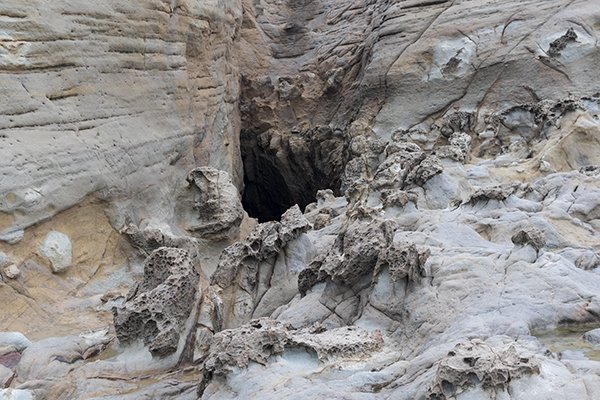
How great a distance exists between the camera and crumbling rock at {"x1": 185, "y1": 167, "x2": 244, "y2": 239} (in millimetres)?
10992

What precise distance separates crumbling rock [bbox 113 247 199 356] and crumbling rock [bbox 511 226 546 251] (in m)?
3.35

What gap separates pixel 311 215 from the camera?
1148 cm

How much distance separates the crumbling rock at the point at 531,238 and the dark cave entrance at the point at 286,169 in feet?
34.9

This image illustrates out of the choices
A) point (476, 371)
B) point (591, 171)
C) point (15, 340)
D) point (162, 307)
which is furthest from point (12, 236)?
point (591, 171)

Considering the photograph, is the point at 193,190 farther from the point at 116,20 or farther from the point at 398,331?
the point at 398,331

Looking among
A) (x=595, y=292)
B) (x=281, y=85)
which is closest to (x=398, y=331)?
(x=595, y=292)

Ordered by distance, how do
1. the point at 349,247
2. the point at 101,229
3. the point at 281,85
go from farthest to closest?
1. the point at 281,85
2. the point at 101,229
3. the point at 349,247

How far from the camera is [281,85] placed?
18500mm

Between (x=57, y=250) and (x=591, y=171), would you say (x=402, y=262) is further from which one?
(x=57, y=250)

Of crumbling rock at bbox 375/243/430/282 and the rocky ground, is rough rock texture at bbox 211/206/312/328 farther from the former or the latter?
crumbling rock at bbox 375/243/430/282

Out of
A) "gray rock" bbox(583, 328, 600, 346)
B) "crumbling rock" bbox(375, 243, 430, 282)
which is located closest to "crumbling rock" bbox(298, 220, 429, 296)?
"crumbling rock" bbox(375, 243, 430, 282)

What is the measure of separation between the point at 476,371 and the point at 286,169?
50.3 ft

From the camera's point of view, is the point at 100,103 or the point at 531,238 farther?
the point at 100,103

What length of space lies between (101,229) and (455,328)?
6.40 m
